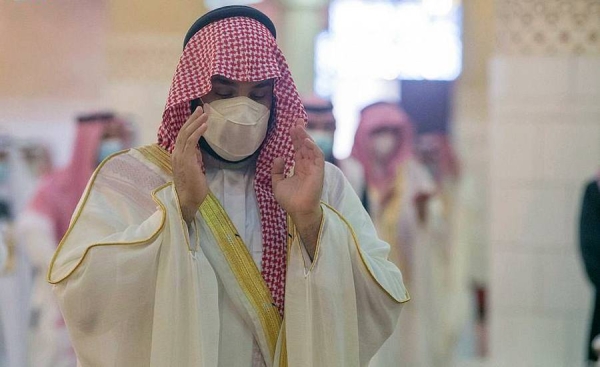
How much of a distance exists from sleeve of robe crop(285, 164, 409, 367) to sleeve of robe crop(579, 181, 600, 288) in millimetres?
3924

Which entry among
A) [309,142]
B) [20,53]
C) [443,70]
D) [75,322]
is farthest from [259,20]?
Answer: [443,70]

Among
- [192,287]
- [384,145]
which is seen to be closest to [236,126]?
[192,287]

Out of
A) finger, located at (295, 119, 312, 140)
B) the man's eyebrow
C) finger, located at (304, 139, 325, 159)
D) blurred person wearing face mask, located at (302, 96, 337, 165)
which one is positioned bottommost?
blurred person wearing face mask, located at (302, 96, 337, 165)

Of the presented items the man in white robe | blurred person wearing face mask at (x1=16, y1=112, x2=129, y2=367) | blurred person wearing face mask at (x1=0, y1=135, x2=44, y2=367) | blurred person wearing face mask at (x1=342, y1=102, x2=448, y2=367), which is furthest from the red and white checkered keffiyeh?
blurred person wearing face mask at (x1=342, y1=102, x2=448, y2=367)

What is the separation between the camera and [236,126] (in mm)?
2002

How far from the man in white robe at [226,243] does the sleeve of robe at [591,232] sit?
3883mm

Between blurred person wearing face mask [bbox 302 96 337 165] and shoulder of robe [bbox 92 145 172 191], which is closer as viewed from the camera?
shoulder of robe [bbox 92 145 172 191]

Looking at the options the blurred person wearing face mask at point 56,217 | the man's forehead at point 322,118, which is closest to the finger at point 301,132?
the man's forehead at point 322,118

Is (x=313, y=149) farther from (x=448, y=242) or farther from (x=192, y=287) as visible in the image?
(x=448, y=242)

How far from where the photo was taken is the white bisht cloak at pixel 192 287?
189 centimetres

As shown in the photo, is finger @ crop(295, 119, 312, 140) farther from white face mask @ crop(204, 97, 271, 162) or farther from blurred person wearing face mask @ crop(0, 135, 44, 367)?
blurred person wearing face mask @ crop(0, 135, 44, 367)

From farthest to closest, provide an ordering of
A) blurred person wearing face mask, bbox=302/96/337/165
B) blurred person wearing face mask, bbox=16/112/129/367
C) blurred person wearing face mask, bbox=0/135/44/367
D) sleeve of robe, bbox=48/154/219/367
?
blurred person wearing face mask, bbox=0/135/44/367 < blurred person wearing face mask, bbox=16/112/129/367 < blurred person wearing face mask, bbox=302/96/337/165 < sleeve of robe, bbox=48/154/219/367

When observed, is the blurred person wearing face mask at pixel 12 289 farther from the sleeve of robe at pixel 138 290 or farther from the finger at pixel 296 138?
the finger at pixel 296 138

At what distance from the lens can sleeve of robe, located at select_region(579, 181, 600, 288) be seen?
5.75m
